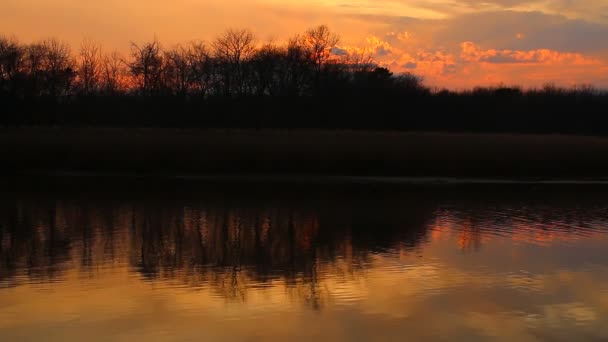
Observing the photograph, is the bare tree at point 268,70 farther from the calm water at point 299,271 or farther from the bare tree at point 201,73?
the calm water at point 299,271

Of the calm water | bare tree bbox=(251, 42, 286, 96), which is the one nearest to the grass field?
the calm water

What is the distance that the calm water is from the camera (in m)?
9.68

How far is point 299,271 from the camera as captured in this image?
1332 cm

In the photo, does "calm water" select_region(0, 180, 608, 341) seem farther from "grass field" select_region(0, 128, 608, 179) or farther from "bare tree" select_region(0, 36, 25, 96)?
"bare tree" select_region(0, 36, 25, 96)

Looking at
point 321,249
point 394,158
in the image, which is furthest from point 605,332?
point 394,158

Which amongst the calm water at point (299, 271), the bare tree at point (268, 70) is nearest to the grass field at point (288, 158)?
the calm water at point (299, 271)

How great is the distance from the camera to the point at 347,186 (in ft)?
102

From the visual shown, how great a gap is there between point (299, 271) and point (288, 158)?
2398 cm

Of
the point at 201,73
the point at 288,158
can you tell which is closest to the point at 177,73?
the point at 201,73

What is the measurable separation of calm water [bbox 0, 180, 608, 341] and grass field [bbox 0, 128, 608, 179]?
12.3 meters

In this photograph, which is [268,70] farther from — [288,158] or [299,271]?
[299,271]

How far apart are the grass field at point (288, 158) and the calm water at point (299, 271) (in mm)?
12280

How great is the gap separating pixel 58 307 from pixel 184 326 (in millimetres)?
2144

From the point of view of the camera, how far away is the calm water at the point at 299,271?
9680 mm
